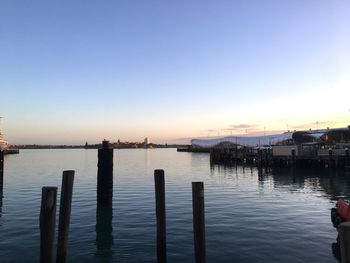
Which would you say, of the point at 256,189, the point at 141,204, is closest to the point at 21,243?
the point at 141,204

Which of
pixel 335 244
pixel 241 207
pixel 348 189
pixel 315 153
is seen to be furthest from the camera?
pixel 315 153

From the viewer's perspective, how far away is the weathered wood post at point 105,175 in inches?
926

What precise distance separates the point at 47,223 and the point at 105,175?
1342 cm

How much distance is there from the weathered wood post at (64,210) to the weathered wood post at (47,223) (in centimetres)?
163

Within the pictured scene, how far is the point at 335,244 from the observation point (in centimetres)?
1673

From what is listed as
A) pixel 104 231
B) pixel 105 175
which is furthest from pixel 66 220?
pixel 105 175

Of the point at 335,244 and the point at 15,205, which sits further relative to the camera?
the point at 15,205

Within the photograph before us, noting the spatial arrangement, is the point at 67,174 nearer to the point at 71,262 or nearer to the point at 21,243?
the point at 71,262

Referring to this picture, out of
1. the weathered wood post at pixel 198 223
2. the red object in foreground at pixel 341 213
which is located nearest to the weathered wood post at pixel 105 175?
the weathered wood post at pixel 198 223

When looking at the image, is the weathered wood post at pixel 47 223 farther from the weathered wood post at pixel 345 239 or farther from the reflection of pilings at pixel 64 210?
the weathered wood post at pixel 345 239

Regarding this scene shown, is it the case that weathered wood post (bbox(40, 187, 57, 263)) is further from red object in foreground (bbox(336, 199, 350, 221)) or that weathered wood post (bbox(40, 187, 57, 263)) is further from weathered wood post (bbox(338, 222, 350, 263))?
red object in foreground (bbox(336, 199, 350, 221))

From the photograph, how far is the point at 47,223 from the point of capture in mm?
10133

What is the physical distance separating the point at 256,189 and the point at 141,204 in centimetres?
1457

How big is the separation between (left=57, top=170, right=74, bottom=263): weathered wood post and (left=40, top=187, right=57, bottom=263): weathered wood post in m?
1.63
